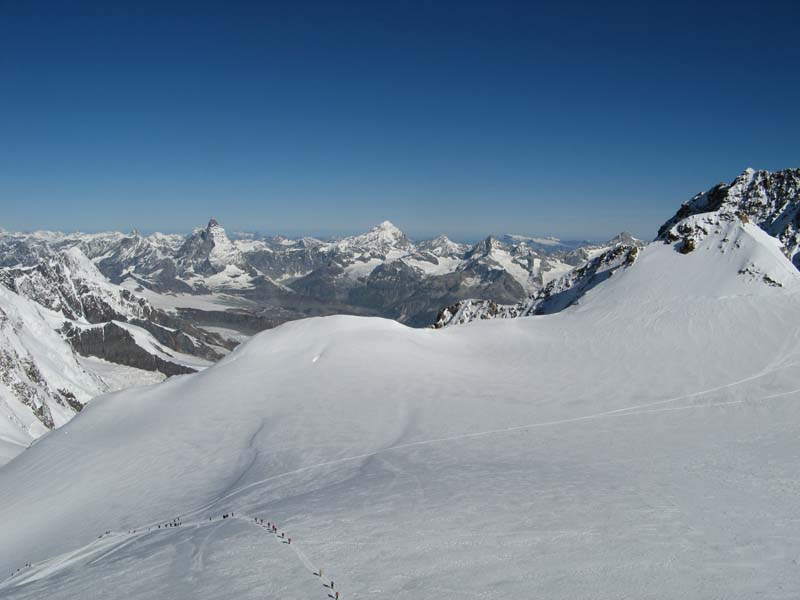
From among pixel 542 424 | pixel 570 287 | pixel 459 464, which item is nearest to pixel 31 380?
pixel 570 287

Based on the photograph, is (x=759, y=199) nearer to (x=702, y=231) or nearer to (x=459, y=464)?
(x=702, y=231)

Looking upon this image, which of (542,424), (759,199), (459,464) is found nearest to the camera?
(459,464)

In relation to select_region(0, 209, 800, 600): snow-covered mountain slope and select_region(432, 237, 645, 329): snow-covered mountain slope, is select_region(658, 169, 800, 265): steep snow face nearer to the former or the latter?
select_region(432, 237, 645, 329): snow-covered mountain slope

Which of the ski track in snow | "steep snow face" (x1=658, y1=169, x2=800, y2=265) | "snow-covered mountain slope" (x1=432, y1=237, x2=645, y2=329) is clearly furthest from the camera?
"steep snow face" (x1=658, y1=169, x2=800, y2=265)

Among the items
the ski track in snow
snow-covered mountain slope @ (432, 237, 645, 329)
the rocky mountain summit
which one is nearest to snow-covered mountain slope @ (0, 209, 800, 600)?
the ski track in snow

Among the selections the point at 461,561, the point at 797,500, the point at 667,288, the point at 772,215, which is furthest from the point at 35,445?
the point at 772,215

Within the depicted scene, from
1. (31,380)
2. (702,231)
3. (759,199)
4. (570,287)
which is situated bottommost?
(31,380)
